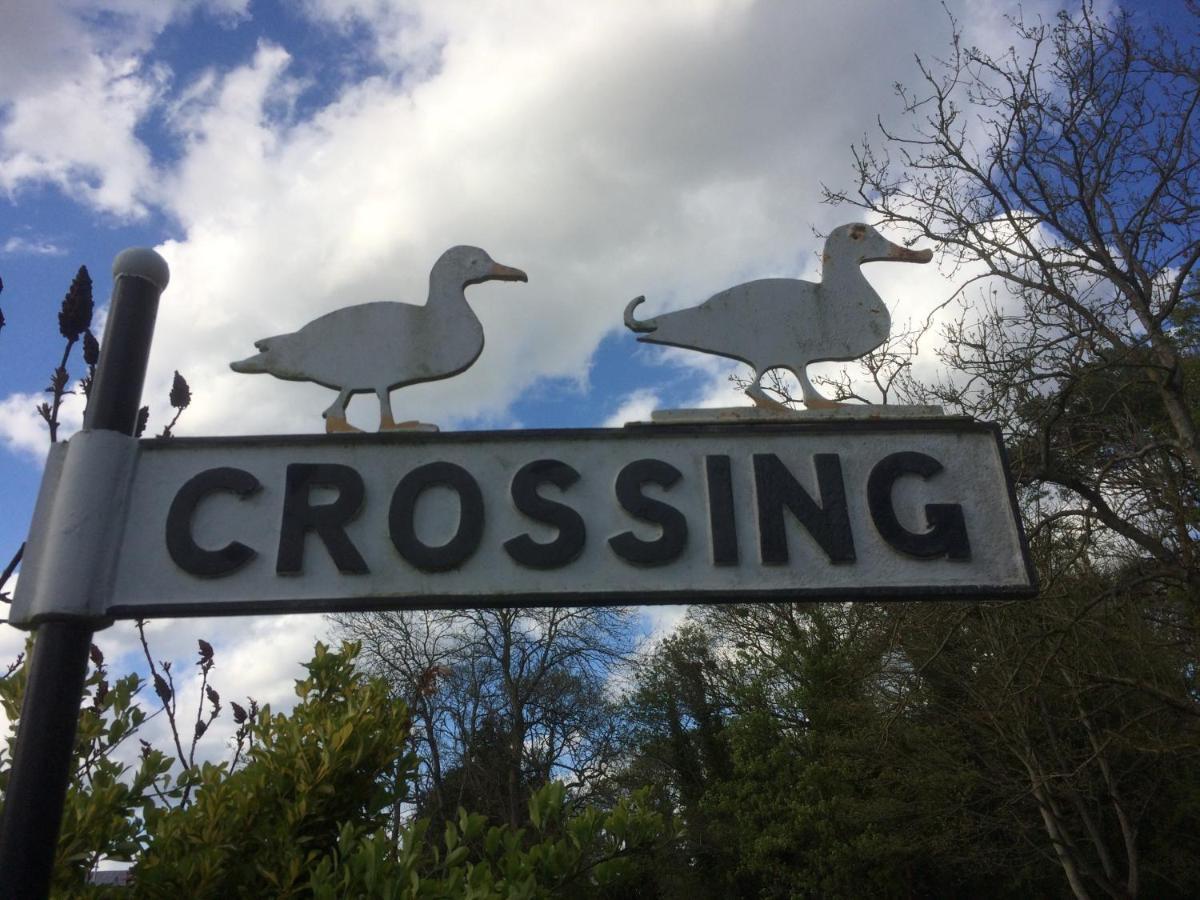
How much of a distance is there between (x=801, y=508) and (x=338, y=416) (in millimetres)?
1115

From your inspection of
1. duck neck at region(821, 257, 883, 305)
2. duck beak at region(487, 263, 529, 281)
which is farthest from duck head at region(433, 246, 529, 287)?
duck neck at region(821, 257, 883, 305)

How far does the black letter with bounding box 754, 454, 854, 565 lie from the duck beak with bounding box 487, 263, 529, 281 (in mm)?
1257

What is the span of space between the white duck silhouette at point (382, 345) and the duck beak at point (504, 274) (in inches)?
11.6

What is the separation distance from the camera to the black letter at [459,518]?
1628 millimetres

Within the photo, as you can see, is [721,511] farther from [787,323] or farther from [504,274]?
[504,274]

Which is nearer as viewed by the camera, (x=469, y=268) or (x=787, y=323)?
(x=787, y=323)

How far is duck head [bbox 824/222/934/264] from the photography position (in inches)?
102

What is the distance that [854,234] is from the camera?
8.81 feet

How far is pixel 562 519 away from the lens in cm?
167

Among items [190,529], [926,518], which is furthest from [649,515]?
[190,529]

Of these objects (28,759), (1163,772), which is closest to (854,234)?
(28,759)

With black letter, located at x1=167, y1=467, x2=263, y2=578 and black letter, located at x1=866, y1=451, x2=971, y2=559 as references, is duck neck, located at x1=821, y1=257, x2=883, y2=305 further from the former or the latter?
black letter, located at x1=167, y1=467, x2=263, y2=578

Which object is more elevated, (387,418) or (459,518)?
(387,418)

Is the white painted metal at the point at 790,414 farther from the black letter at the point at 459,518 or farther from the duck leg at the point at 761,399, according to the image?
the black letter at the point at 459,518
